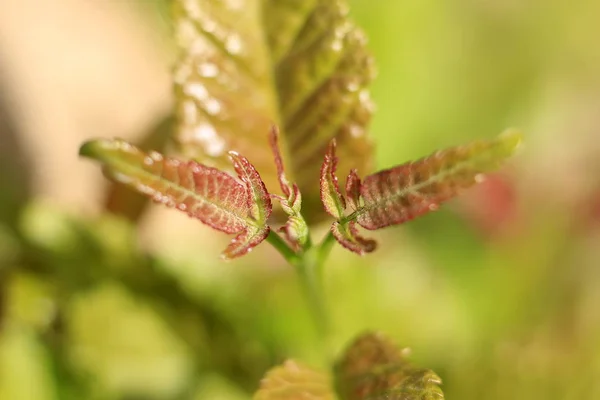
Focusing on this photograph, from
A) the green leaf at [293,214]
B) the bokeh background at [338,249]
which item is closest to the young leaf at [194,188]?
the green leaf at [293,214]

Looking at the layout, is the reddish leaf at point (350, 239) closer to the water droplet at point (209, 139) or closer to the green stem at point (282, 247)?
the green stem at point (282, 247)

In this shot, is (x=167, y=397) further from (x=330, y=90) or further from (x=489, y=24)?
(x=489, y=24)

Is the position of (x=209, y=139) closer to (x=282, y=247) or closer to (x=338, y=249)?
(x=282, y=247)

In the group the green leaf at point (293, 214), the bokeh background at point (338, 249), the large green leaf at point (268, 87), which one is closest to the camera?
the green leaf at point (293, 214)

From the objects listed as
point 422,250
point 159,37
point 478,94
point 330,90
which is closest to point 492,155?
point 330,90

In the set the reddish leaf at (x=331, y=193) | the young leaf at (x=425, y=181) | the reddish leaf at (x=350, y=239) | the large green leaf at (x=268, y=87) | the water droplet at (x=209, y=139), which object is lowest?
the reddish leaf at (x=350, y=239)

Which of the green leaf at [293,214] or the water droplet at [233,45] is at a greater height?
the water droplet at [233,45]
